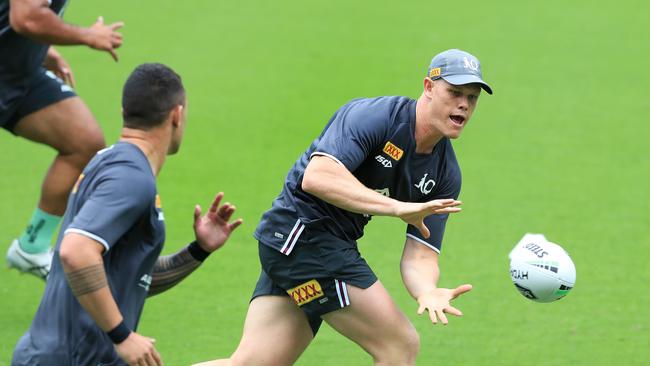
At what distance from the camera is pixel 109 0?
16500mm

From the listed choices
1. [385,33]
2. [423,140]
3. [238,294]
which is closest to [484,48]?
[385,33]

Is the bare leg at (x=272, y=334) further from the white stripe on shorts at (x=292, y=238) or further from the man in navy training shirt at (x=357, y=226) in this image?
the white stripe on shorts at (x=292, y=238)

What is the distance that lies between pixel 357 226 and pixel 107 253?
1703 millimetres

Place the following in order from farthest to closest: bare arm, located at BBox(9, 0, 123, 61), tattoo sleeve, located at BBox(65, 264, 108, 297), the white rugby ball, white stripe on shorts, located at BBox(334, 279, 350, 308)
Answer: bare arm, located at BBox(9, 0, 123, 61) < the white rugby ball < white stripe on shorts, located at BBox(334, 279, 350, 308) < tattoo sleeve, located at BBox(65, 264, 108, 297)

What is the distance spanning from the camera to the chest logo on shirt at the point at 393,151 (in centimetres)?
598

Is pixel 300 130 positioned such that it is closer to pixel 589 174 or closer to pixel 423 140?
pixel 589 174

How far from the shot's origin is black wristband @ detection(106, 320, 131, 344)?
4.71 metres

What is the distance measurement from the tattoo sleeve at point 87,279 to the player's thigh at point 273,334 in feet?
5.29

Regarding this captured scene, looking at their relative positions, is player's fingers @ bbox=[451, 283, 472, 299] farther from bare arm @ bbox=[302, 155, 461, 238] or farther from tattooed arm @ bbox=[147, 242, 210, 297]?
tattooed arm @ bbox=[147, 242, 210, 297]

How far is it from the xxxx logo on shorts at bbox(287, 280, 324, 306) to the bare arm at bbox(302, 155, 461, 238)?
21.8 inches

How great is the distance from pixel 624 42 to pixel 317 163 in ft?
36.3

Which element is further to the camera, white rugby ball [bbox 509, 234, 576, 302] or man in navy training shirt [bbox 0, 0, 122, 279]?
man in navy training shirt [bbox 0, 0, 122, 279]

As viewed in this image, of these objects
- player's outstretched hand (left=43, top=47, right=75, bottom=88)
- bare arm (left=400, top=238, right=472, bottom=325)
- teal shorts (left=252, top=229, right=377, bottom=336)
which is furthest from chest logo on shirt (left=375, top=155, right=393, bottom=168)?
player's outstretched hand (left=43, top=47, right=75, bottom=88)

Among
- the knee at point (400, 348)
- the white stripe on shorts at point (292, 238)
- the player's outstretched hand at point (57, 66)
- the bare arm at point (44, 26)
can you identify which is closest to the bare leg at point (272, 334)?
the white stripe on shorts at point (292, 238)
